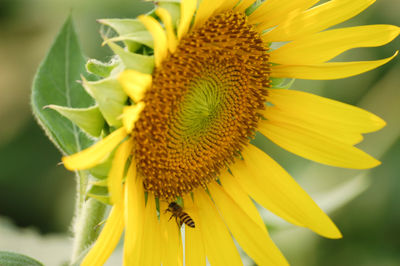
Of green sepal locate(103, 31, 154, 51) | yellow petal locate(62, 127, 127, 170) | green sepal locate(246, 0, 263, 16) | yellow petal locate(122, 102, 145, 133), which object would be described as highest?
green sepal locate(246, 0, 263, 16)

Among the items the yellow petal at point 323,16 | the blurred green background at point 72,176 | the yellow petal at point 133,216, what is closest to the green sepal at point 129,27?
the yellow petal at point 133,216

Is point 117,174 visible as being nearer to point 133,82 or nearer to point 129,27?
point 133,82

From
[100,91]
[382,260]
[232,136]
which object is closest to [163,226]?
[232,136]

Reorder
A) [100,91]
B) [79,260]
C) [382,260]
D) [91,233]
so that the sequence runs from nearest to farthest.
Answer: [100,91] < [79,260] < [91,233] < [382,260]

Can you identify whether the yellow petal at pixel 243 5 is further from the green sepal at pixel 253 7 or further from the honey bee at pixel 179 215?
the honey bee at pixel 179 215

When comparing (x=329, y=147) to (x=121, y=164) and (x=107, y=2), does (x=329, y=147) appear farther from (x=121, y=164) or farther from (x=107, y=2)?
(x=107, y=2)

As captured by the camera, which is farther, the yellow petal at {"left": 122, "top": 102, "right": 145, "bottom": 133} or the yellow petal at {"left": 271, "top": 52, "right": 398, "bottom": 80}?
the yellow petal at {"left": 271, "top": 52, "right": 398, "bottom": 80}

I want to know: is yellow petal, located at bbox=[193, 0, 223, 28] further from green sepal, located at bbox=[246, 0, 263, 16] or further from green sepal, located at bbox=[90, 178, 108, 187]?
green sepal, located at bbox=[90, 178, 108, 187]

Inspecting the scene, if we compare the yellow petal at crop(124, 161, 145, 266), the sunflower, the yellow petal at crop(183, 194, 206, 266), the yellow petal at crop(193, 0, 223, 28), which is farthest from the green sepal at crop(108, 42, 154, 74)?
the yellow petal at crop(183, 194, 206, 266)
